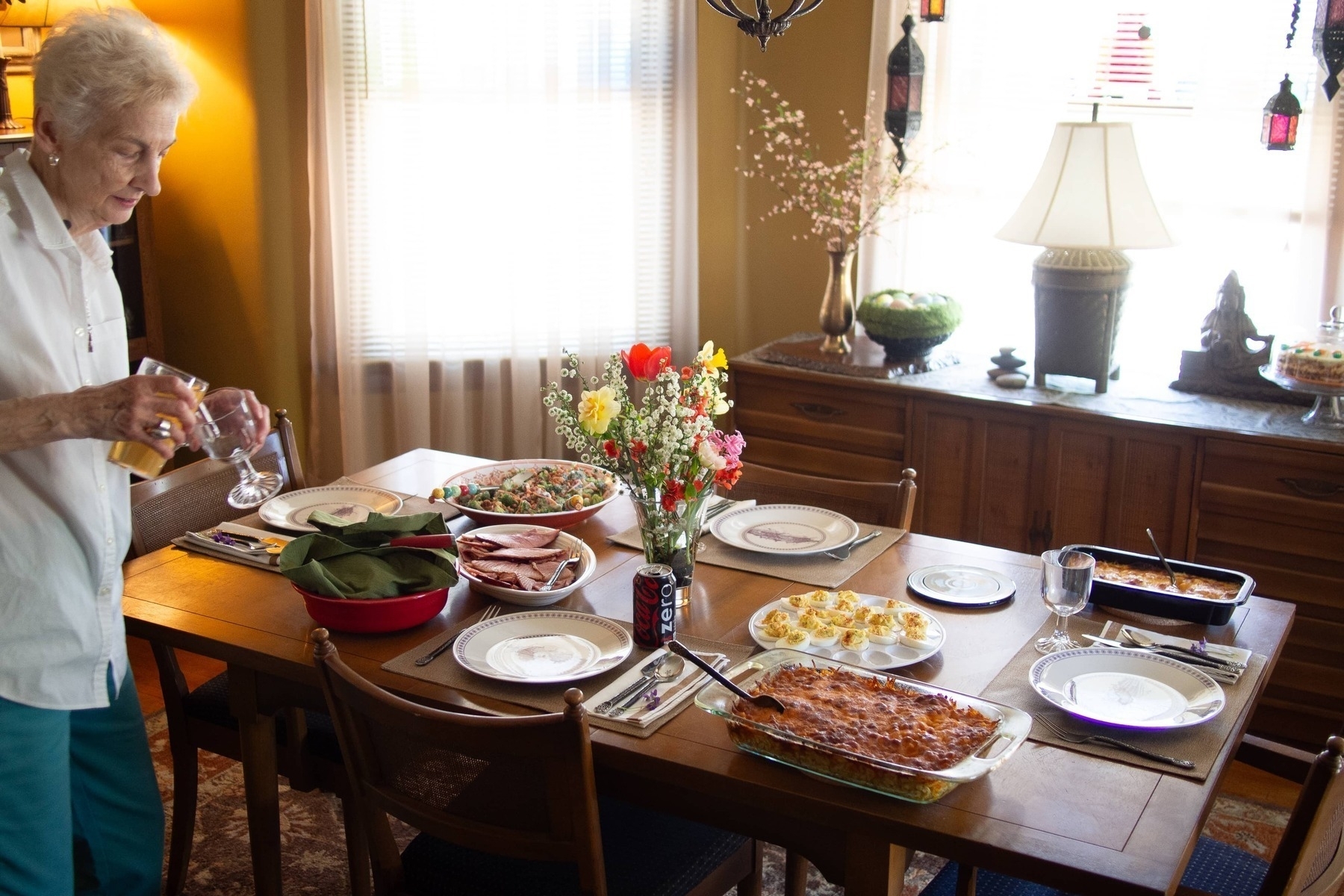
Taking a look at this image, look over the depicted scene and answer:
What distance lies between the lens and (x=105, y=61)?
1768 millimetres

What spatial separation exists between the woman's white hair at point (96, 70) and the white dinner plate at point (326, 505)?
0.92 metres

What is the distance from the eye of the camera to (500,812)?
1654 mm

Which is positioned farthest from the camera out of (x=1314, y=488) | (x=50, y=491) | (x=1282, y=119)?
(x=1282, y=119)

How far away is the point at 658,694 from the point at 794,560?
61cm

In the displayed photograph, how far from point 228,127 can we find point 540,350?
1.20m

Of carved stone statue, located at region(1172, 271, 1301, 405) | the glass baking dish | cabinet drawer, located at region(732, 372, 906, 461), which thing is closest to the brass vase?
cabinet drawer, located at region(732, 372, 906, 461)

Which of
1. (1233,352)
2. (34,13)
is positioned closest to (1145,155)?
(1233,352)

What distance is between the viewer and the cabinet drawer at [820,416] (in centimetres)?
350

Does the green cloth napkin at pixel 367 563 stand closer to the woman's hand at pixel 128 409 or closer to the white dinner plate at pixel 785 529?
the woman's hand at pixel 128 409

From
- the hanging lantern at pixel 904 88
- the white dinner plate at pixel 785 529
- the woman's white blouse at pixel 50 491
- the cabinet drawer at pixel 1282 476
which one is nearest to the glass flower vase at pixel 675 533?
the white dinner plate at pixel 785 529

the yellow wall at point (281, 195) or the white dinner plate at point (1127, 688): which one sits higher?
the yellow wall at point (281, 195)

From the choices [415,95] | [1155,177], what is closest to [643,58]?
[415,95]

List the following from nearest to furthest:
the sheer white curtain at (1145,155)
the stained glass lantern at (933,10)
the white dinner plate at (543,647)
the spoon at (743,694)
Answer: the spoon at (743,694) < the white dinner plate at (543,647) < the stained glass lantern at (933,10) < the sheer white curtain at (1145,155)

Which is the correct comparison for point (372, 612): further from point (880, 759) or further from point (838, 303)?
point (838, 303)
